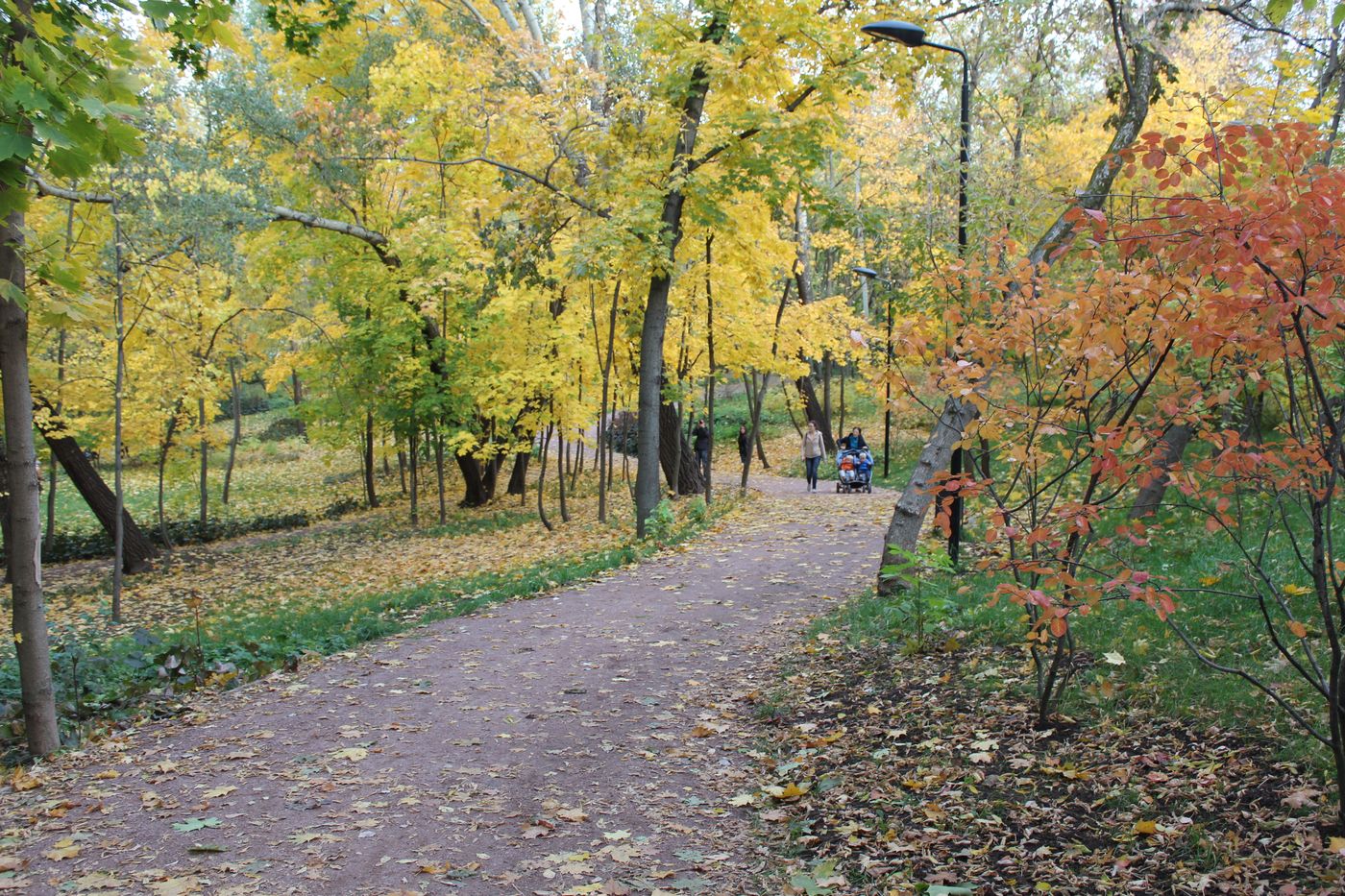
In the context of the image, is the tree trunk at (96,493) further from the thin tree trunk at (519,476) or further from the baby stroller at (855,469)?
the baby stroller at (855,469)

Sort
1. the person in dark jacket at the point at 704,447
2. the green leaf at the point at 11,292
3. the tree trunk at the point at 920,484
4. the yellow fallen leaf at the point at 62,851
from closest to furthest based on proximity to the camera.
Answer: the green leaf at the point at 11,292, the yellow fallen leaf at the point at 62,851, the tree trunk at the point at 920,484, the person in dark jacket at the point at 704,447

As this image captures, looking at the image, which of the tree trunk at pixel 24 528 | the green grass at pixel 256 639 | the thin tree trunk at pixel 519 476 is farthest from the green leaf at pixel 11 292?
the thin tree trunk at pixel 519 476

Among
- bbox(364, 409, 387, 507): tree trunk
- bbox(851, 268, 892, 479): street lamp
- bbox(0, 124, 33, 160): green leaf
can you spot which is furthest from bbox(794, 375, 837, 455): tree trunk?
bbox(0, 124, 33, 160): green leaf

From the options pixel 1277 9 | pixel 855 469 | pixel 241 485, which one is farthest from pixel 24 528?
pixel 241 485

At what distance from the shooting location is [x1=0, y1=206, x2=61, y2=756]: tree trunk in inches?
206

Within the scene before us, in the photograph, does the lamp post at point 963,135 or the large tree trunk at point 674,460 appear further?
the large tree trunk at point 674,460

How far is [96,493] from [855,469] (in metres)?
15.0

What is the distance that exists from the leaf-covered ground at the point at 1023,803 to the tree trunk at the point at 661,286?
25.8ft

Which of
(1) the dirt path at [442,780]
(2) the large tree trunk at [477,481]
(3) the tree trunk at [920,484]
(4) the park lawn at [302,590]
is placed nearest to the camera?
(1) the dirt path at [442,780]

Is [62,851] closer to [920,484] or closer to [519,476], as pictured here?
[920,484]

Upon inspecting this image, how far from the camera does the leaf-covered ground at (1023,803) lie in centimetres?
327

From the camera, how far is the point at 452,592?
35.9 ft

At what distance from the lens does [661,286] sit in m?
13.1

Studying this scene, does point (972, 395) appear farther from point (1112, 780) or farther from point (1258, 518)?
point (1258, 518)
